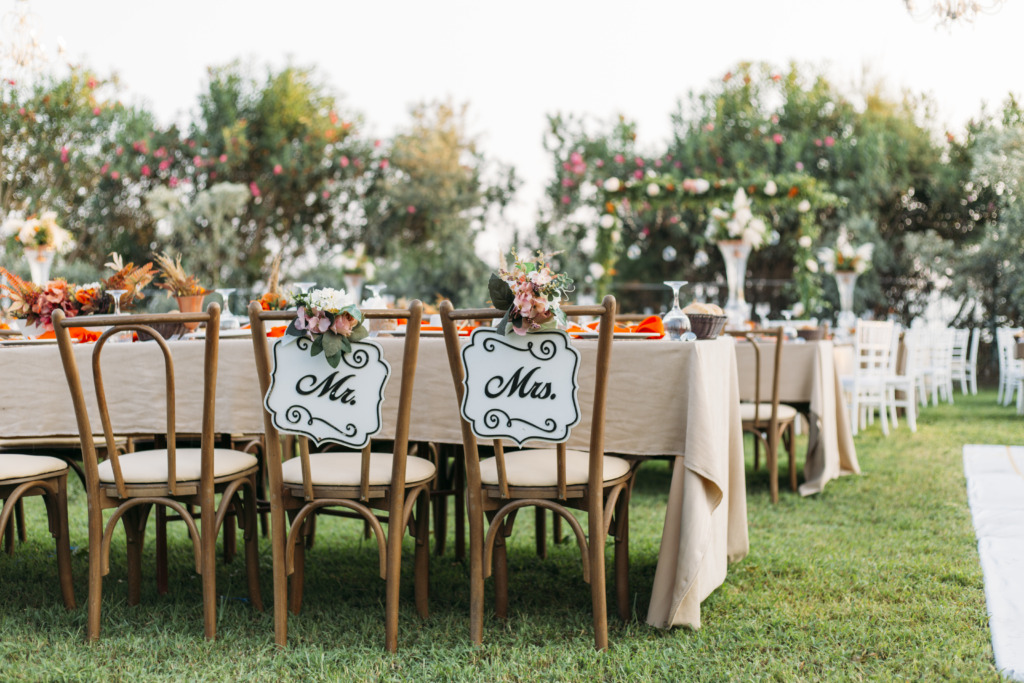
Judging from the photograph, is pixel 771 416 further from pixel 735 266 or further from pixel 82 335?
pixel 82 335

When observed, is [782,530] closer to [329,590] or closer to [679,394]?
[679,394]

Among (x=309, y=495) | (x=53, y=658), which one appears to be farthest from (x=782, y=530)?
(x=53, y=658)

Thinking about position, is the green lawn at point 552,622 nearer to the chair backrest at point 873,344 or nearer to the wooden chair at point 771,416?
the wooden chair at point 771,416

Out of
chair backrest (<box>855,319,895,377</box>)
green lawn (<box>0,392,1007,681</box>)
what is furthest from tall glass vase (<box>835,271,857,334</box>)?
green lawn (<box>0,392,1007,681</box>)

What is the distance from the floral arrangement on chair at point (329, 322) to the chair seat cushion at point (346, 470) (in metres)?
0.29

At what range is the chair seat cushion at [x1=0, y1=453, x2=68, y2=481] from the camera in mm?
2154

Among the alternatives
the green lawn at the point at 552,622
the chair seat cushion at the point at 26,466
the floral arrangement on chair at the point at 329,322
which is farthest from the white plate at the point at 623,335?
the chair seat cushion at the point at 26,466

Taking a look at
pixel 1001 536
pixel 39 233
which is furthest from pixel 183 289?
pixel 1001 536

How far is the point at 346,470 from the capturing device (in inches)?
81.4

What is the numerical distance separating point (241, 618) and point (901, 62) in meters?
11.3

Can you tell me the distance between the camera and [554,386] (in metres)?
1.88

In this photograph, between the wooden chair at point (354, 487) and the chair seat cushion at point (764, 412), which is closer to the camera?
the wooden chair at point (354, 487)

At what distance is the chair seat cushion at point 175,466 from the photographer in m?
2.06

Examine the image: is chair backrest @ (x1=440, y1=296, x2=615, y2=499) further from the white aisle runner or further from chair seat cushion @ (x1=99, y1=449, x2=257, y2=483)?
the white aisle runner
